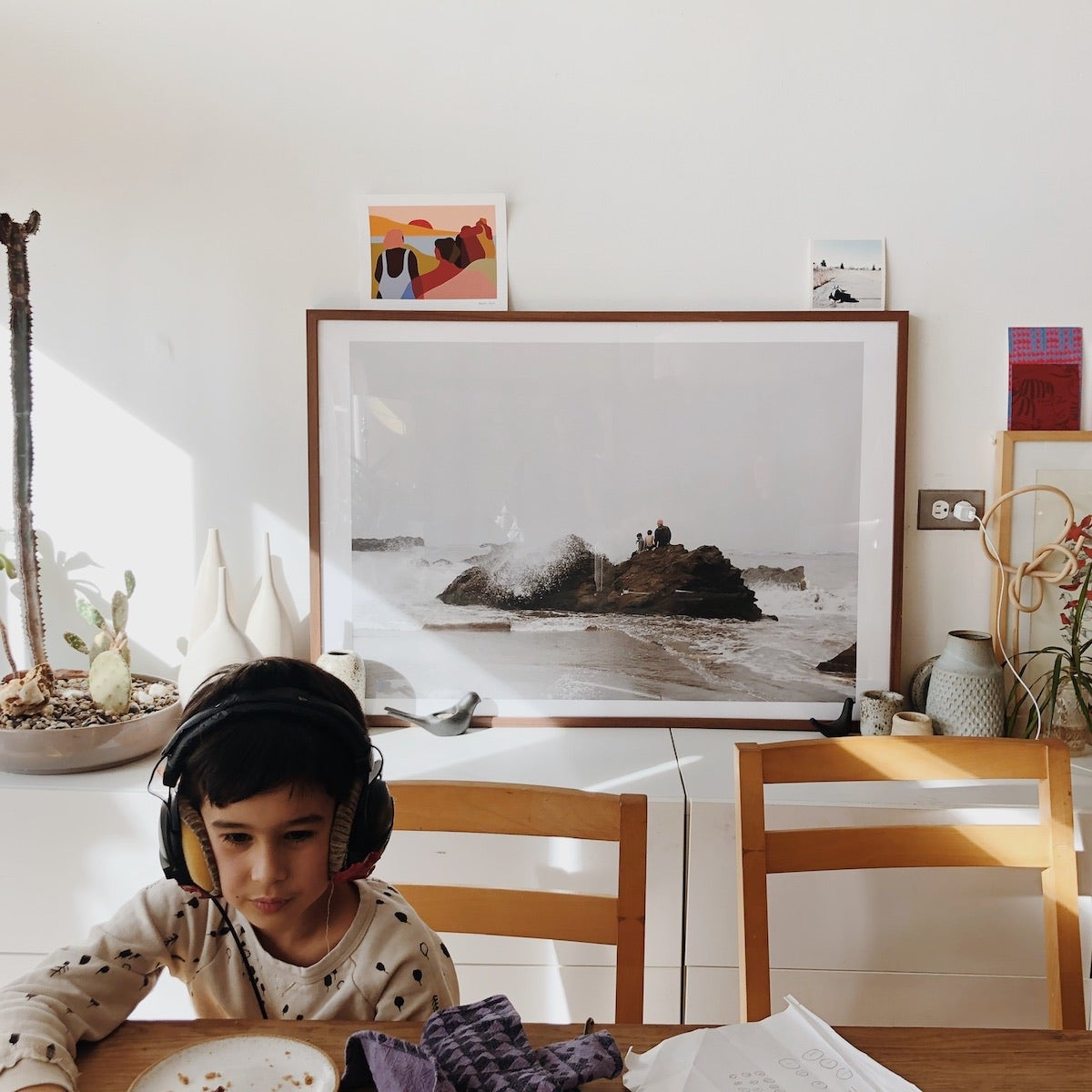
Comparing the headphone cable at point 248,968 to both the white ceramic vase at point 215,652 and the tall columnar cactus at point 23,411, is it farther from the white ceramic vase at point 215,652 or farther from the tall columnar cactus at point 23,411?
the tall columnar cactus at point 23,411

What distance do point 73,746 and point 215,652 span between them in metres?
Result: 0.27

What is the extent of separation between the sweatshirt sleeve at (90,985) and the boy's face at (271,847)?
0.16 metres

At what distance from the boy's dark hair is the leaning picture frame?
1417 mm

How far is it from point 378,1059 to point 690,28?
5.67 feet

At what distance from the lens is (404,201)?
175cm

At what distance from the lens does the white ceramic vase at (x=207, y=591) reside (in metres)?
1.79

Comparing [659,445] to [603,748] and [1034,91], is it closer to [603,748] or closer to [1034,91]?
[603,748]

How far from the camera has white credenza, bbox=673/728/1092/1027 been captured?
148cm

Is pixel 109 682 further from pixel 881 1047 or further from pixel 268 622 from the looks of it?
pixel 881 1047

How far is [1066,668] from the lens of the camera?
66.3 inches

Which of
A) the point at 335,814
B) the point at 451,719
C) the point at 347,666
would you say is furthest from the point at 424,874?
the point at 335,814

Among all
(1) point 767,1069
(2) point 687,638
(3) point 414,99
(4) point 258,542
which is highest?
(3) point 414,99

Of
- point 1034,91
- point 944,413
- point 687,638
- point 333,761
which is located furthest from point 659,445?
point 333,761

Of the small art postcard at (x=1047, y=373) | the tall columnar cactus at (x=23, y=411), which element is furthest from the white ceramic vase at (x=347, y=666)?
the small art postcard at (x=1047, y=373)
